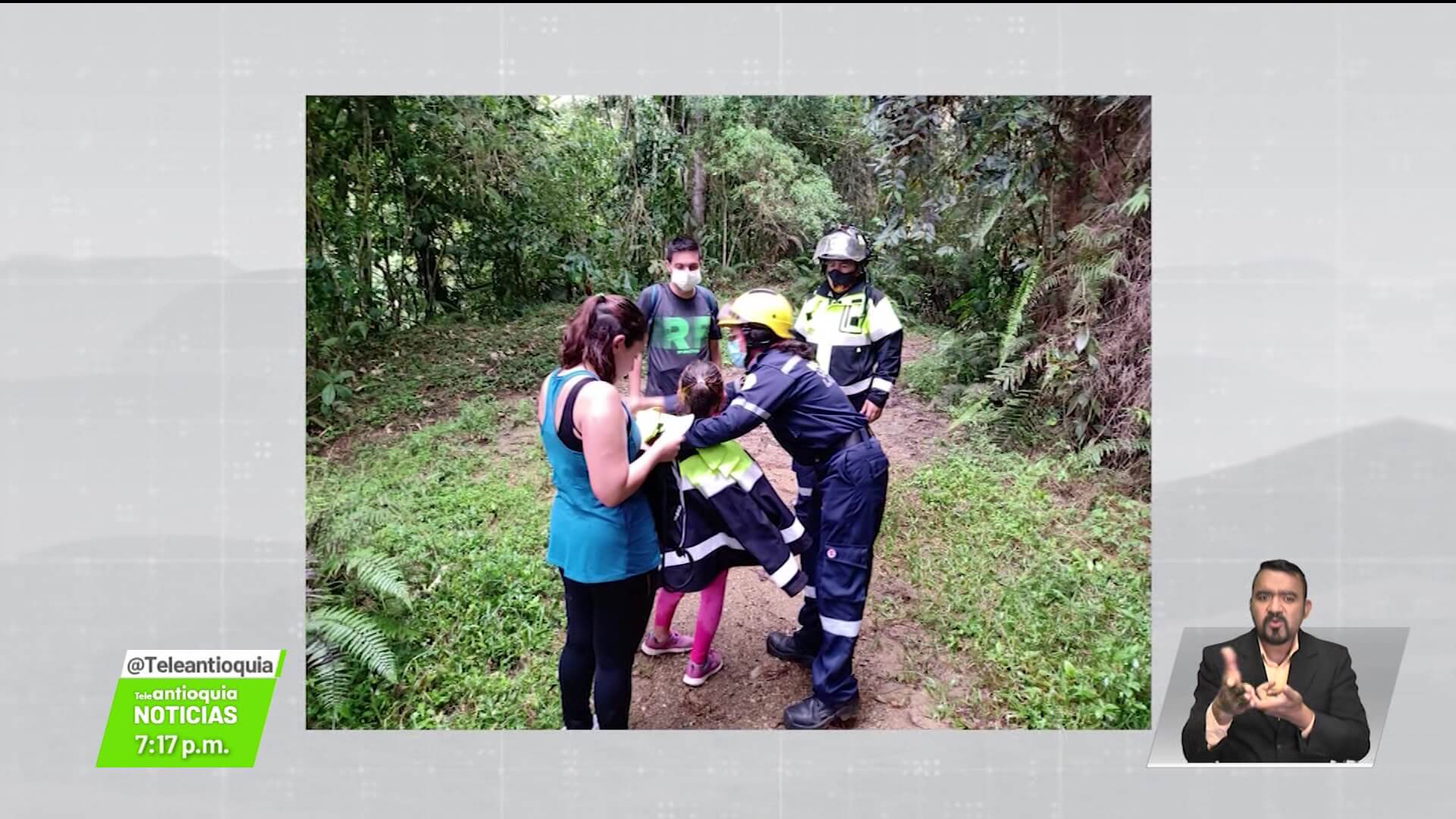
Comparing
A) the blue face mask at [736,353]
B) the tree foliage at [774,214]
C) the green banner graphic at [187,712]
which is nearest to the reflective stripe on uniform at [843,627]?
the blue face mask at [736,353]

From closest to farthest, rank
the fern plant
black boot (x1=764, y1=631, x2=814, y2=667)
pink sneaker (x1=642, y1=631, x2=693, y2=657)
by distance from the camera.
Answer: the fern plant < black boot (x1=764, y1=631, x2=814, y2=667) < pink sneaker (x1=642, y1=631, x2=693, y2=657)

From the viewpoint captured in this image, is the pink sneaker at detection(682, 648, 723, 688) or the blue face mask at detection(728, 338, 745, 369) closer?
the blue face mask at detection(728, 338, 745, 369)

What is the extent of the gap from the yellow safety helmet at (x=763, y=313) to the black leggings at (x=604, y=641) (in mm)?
1078

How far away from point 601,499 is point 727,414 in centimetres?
68

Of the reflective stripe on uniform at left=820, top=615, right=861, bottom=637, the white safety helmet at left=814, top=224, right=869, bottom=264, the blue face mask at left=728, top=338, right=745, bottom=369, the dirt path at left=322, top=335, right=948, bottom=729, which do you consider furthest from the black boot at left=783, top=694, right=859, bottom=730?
the white safety helmet at left=814, top=224, right=869, bottom=264

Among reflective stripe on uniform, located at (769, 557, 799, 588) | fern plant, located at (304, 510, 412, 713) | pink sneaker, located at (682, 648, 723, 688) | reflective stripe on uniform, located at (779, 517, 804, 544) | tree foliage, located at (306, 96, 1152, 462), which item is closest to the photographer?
reflective stripe on uniform, located at (769, 557, 799, 588)

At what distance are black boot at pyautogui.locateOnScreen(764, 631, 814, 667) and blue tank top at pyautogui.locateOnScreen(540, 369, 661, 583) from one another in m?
1.53

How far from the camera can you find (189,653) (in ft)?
10.1

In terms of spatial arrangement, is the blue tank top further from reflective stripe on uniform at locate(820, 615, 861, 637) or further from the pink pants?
reflective stripe on uniform at locate(820, 615, 861, 637)

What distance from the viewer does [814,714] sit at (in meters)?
3.31

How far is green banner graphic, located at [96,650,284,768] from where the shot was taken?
3.03 metres

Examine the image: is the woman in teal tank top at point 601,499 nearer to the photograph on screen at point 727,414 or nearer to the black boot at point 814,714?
the photograph on screen at point 727,414

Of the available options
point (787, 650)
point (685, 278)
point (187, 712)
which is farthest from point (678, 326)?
point (187, 712)

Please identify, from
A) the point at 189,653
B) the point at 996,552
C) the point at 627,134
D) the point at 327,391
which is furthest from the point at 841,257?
the point at 627,134
